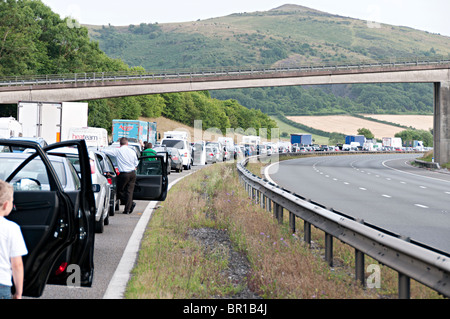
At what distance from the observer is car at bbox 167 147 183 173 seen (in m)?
39.6

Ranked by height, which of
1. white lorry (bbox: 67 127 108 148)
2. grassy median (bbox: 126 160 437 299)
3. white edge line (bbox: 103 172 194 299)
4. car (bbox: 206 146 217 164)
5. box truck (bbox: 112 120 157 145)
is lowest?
white edge line (bbox: 103 172 194 299)

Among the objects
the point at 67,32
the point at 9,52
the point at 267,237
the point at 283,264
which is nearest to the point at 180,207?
the point at 267,237

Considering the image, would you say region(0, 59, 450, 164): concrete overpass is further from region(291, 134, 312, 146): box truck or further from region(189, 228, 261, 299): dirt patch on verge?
region(189, 228, 261, 299): dirt patch on verge

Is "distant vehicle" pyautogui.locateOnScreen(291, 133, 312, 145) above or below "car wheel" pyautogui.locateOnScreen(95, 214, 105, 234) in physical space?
above

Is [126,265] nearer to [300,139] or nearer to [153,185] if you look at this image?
[153,185]

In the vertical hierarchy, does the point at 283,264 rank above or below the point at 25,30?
below

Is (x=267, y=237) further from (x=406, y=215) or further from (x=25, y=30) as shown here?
(x=25, y=30)

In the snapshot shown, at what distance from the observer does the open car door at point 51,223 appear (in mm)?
5938

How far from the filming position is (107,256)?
10398 mm

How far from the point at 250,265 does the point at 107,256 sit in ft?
7.08

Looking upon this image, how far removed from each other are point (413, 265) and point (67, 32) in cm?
9721


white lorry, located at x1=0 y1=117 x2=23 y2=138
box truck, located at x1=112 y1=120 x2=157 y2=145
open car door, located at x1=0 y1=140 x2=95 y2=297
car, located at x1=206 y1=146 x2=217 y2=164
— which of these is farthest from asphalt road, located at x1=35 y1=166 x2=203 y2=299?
box truck, located at x1=112 y1=120 x2=157 y2=145

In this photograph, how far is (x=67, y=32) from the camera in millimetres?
99000

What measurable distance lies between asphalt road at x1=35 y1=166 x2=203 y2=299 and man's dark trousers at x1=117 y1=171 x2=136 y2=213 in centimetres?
37
